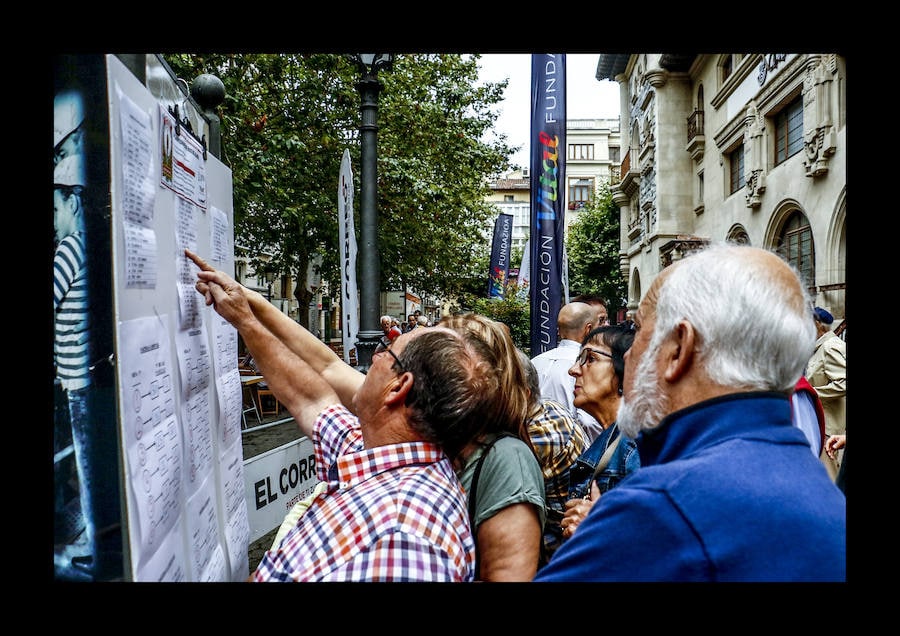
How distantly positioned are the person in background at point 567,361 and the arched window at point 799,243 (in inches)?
366

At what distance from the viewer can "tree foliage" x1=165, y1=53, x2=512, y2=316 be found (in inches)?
362

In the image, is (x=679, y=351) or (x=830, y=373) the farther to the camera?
(x=830, y=373)

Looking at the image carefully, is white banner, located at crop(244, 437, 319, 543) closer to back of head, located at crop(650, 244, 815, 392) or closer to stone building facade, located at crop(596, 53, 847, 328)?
back of head, located at crop(650, 244, 815, 392)

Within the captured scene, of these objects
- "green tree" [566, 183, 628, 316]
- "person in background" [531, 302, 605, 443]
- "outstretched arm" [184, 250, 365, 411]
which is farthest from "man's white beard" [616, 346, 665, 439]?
"green tree" [566, 183, 628, 316]

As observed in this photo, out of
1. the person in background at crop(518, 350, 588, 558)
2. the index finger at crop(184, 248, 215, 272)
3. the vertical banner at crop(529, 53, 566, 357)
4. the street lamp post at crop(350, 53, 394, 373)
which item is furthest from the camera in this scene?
the street lamp post at crop(350, 53, 394, 373)

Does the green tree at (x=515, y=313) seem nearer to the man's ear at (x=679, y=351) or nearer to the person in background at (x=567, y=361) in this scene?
the person in background at (x=567, y=361)

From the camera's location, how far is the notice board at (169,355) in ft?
4.14

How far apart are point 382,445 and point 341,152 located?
34.6 feet

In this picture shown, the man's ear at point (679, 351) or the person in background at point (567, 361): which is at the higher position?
the man's ear at point (679, 351)

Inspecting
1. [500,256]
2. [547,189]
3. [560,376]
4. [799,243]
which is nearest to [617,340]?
[560,376]

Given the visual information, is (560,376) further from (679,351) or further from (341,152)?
(341,152)

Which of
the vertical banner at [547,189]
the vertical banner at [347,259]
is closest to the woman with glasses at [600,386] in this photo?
the vertical banner at [547,189]

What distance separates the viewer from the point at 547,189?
17.8 ft

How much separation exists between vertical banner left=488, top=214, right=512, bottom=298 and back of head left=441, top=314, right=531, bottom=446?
14.8m
